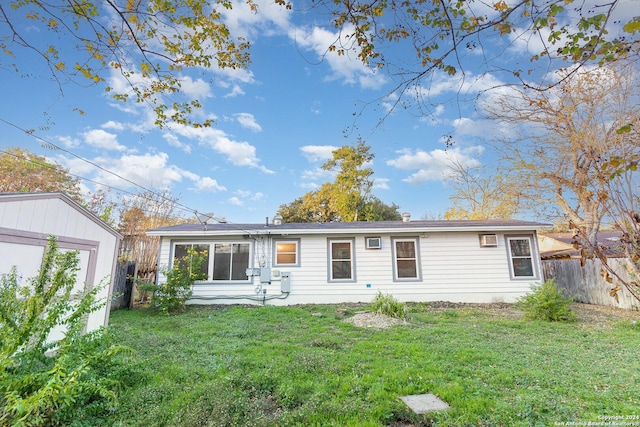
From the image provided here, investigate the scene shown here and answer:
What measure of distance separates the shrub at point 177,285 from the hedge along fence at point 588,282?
1052 cm

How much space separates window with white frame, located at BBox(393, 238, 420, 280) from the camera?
9.55 meters

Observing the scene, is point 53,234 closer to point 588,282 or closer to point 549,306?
point 549,306

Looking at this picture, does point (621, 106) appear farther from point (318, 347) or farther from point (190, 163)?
point (190, 163)

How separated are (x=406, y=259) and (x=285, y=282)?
13.0 ft

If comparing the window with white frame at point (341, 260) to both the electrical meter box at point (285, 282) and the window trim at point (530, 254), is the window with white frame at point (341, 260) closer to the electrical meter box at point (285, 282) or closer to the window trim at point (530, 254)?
the electrical meter box at point (285, 282)

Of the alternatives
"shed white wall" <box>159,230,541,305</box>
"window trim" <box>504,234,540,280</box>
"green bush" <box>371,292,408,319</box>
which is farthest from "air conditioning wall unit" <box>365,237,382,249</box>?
"window trim" <box>504,234,540,280</box>

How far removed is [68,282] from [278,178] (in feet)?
37.6

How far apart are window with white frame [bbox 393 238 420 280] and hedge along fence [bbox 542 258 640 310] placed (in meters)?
3.97

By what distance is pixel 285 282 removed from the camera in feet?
30.6

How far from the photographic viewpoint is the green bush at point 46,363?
2.20 meters

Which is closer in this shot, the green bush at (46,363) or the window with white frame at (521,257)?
the green bush at (46,363)

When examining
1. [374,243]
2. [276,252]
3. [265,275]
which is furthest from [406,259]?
[265,275]

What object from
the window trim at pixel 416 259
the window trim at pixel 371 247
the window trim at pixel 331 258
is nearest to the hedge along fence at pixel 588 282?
the window trim at pixel 416 259

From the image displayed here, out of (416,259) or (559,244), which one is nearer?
(416,259)
